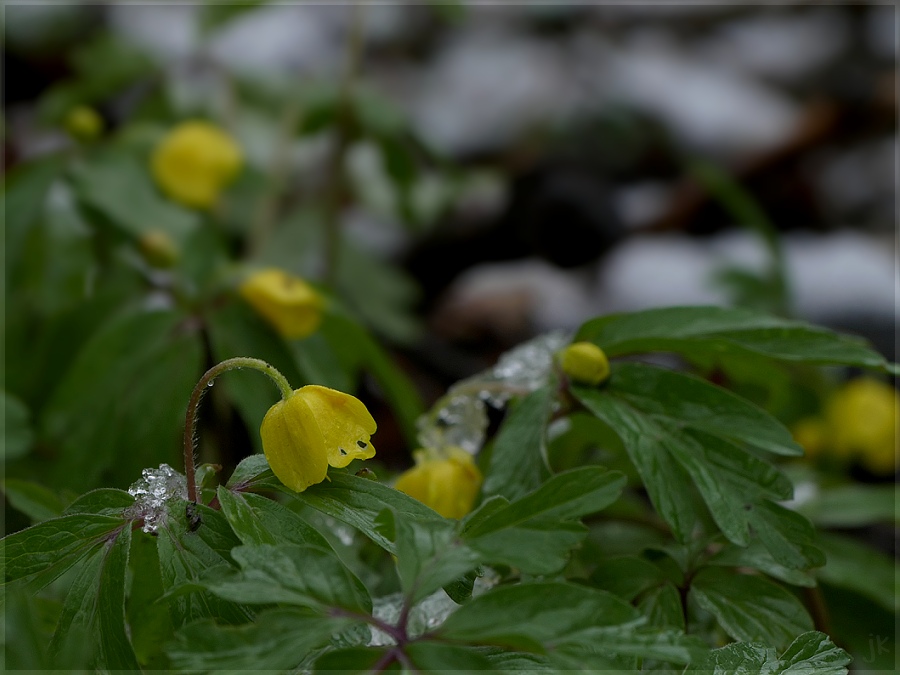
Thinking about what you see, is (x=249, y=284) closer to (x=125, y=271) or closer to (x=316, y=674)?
(x=125, y=271)

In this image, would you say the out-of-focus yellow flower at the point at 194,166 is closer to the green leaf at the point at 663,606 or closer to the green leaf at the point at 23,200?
the green leaf at the point at 23,200

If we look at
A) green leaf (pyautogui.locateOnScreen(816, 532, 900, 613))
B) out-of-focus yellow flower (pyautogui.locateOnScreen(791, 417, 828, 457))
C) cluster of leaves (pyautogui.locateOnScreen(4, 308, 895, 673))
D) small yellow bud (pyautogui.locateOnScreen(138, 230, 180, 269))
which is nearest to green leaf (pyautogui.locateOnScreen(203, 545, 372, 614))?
cluster of leaves (pyautogui.locateOnScreen(4, 308, 895, 673))

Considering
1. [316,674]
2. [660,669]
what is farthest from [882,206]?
[316,674]

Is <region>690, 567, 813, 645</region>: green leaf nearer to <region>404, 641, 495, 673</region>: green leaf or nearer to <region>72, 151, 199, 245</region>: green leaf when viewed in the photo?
<region>404, 641, 495, 673</region>: green leaf

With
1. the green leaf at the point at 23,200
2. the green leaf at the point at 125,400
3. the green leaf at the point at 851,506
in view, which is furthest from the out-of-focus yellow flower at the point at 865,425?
the green leaf at the point at 23,200

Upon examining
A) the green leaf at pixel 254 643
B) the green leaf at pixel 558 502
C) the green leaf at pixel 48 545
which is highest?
the green leaf at pixel 558 502

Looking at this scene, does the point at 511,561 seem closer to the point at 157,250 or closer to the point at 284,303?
the point at 284,303
